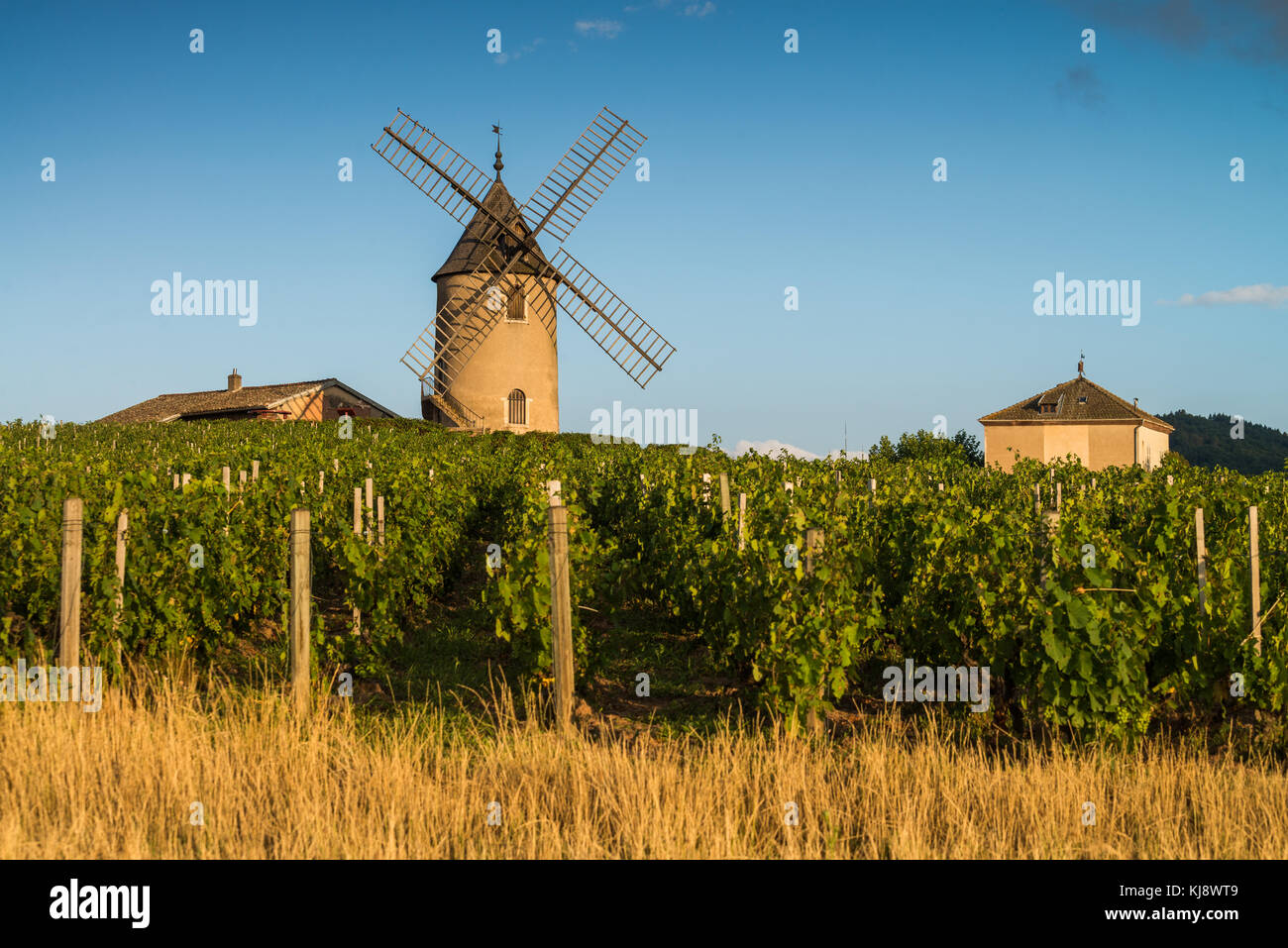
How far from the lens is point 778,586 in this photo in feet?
21.8

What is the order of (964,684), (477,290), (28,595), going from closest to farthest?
(964,684) < (28,595) < (477,290)

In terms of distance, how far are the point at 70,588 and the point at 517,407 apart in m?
25.6

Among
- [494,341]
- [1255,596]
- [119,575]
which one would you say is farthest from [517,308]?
[1255,596]

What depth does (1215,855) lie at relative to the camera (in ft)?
13.6

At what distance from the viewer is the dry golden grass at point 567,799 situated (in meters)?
4.16

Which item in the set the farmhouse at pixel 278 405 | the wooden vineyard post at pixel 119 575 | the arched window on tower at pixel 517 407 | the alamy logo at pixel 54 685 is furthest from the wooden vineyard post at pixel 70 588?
the farmhouse at pixel 278 405

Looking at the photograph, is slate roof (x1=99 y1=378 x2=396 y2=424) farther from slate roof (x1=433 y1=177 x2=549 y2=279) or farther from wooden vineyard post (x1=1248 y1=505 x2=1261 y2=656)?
wooden vineyard post (x1=1248 y1=505 x2=1261 y2=656)

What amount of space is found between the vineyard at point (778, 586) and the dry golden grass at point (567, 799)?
2.68 ft

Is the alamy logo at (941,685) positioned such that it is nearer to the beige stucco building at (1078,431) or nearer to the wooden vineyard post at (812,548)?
the wooden vineyard post at (812,548)

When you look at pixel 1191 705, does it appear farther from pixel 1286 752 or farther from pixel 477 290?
pixel 477 290

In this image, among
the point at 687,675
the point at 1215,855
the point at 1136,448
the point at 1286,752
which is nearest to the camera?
the point at 1215,855

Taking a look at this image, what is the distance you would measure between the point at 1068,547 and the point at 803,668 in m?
2.07

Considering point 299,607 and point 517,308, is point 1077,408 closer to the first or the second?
point 517,308

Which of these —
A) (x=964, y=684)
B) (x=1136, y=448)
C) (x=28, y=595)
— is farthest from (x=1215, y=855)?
(x=1136, y=448)
